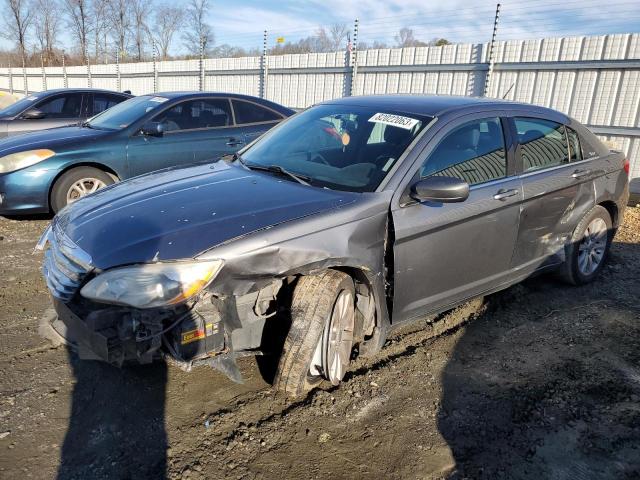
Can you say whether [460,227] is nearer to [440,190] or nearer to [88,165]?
[440,190]

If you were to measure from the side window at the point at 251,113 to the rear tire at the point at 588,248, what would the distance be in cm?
434

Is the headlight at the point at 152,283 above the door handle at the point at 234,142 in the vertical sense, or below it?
above

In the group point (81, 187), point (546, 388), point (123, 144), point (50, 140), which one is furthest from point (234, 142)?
point (546, 388)

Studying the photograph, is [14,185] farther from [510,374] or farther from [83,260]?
[510,374]

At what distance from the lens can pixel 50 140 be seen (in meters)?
5.80

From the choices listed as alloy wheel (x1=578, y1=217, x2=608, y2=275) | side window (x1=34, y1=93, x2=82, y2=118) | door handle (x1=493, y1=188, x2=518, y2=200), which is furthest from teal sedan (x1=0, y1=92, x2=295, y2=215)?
alloy wheel (x1=578, y1=217, x2=608, y2=275)

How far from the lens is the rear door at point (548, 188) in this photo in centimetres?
376

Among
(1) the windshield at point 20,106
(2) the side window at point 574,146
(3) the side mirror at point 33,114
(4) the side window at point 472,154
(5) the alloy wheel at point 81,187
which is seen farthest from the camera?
(1) the windshield at point 20,106

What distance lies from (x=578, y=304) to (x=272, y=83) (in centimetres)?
1039

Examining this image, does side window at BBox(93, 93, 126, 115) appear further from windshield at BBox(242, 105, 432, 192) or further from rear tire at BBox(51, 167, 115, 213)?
windshield at BBox(242, 105, 432, 192)

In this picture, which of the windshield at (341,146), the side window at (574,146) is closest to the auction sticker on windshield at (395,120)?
the windshield at (341,146)

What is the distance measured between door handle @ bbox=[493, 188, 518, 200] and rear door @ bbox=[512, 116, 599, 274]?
156 mm

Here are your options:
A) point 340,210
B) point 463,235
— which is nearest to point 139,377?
point 340,210

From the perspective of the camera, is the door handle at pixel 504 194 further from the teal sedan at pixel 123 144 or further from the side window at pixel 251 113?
the side window at pixel 251 113
